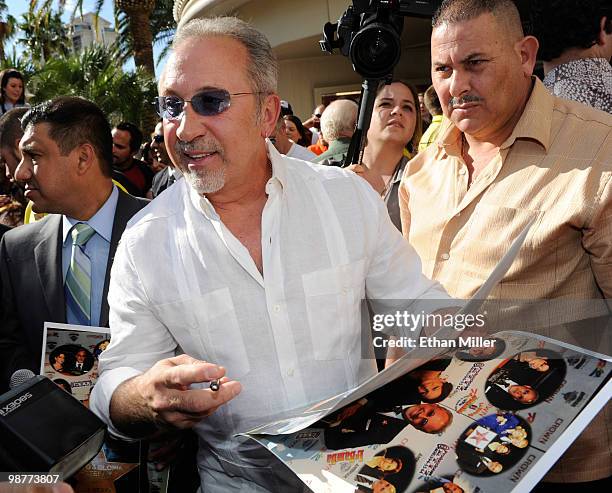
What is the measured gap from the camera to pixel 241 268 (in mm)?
1760

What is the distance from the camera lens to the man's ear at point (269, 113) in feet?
6.52

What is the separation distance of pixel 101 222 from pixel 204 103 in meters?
1.23

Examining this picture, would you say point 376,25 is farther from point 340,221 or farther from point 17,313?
Result: point 17,313

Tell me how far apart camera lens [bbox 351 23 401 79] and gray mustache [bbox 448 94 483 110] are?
0.54 m

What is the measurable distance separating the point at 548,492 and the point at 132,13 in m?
20.4

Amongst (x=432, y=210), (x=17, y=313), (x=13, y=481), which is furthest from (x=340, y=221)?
(x=17, y=313)

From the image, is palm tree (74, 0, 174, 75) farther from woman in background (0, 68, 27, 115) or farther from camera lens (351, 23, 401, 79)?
camera lens (351, 23, 401, 79)

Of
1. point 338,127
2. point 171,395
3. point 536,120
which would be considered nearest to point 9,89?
point 338,127

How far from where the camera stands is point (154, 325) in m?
1.73

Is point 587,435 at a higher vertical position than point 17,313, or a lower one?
lower

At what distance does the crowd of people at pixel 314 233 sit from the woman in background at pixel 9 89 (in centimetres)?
508

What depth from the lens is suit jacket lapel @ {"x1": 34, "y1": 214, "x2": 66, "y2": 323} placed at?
2557 mm

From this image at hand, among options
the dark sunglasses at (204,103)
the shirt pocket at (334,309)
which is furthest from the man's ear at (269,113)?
the shirt pocket at (334,309)

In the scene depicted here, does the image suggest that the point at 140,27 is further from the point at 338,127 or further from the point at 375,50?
the point at 375,50
